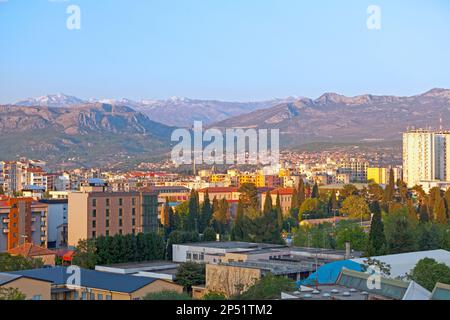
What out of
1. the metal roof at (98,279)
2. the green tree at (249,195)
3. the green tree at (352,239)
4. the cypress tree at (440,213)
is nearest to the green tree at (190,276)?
the metal roof at (98,279)

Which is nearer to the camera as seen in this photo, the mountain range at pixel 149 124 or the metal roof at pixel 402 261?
the metal roof at pixel 402 261

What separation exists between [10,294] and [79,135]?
73555 mm

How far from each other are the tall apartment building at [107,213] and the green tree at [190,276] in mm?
8122

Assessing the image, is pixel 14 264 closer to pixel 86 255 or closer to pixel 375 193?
pixel 86 255

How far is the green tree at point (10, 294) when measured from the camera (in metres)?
7.21

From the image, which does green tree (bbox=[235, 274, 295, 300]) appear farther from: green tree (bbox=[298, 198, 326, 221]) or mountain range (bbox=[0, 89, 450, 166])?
mountain range (bbox=[0, 89, 450, 166])

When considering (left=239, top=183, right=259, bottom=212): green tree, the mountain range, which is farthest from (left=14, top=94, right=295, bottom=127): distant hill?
(left=239, top=183, right=259, bottom=212): green tree

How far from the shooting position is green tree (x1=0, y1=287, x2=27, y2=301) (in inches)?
284

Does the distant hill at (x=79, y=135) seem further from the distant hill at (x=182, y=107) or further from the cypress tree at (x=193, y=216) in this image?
the cypress tree at (x=193, y=216)

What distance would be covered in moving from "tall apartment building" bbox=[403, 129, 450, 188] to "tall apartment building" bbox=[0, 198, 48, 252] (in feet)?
96.4

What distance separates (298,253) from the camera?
46.2ft

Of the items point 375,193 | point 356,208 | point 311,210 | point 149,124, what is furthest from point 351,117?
point 311,210
